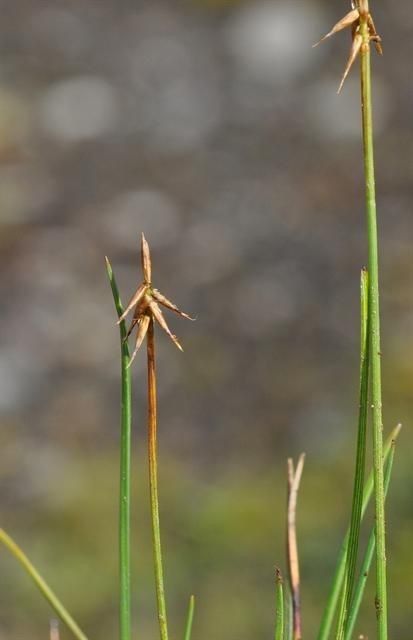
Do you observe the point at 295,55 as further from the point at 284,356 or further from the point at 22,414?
the point at 22,414

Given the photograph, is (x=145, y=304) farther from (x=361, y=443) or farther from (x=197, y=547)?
(x=197, y=547)

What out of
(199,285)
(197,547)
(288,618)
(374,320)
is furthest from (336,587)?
(199,285)

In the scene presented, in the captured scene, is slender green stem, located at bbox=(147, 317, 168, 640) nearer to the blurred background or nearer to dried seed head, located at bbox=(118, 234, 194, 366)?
dried seed head, located at bbox=(118, 234, 194, 366)

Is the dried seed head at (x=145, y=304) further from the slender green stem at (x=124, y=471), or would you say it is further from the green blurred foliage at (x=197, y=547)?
the green blurred foliage at (x=197, y=547)

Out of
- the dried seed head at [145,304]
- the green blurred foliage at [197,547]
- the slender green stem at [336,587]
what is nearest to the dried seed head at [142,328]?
the dried seed head at [145,304]

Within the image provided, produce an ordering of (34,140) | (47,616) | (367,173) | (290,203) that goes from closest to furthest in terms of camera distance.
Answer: (367,173)
(47,616)
(290,203)
(34,140)

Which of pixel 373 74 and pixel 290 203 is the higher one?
pixel 373 74

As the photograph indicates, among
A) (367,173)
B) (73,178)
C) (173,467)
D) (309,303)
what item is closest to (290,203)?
(309,303)
